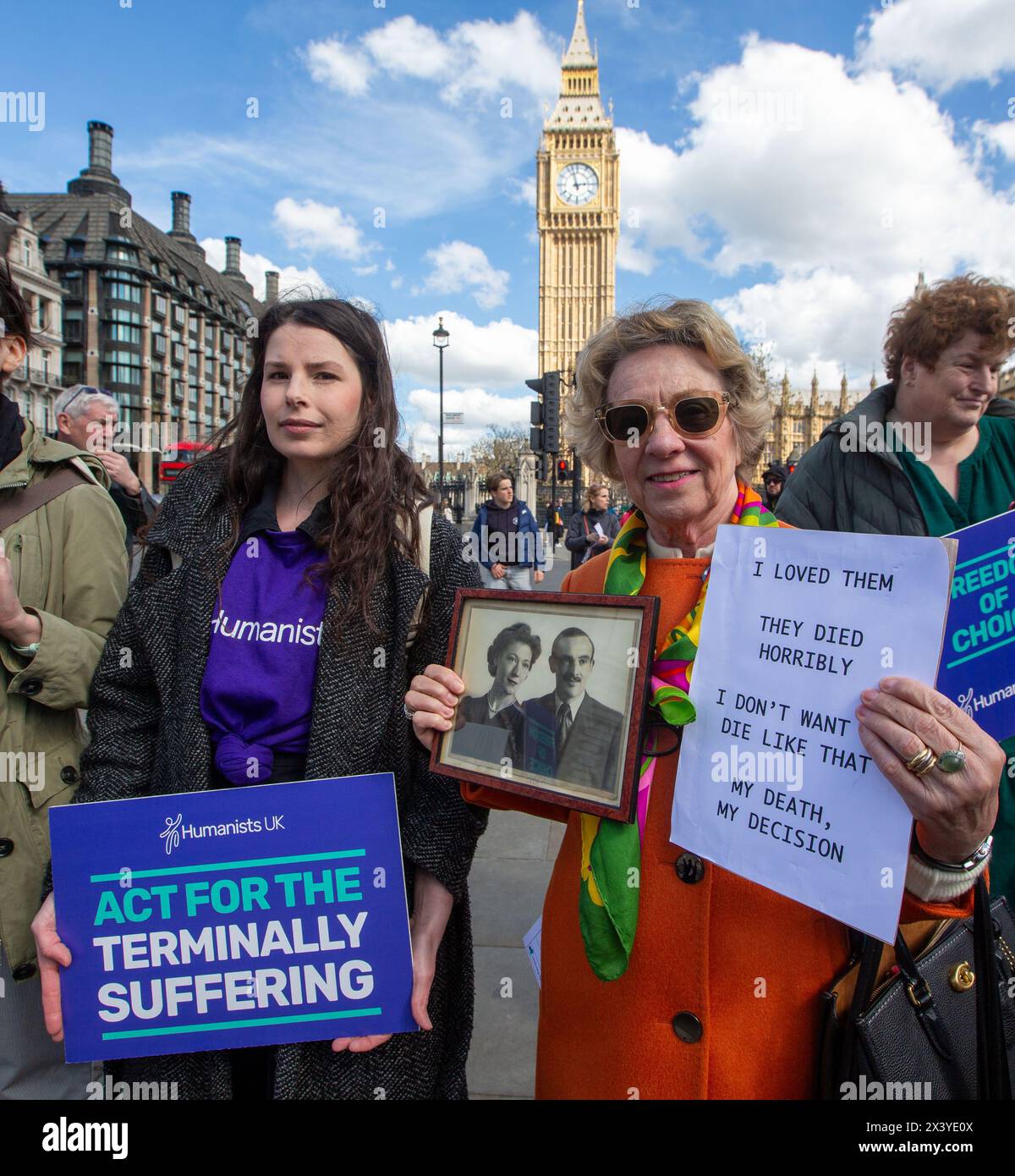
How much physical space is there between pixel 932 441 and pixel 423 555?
1.58 metres

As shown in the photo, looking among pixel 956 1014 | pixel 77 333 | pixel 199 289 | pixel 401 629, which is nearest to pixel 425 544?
pixel 401 629

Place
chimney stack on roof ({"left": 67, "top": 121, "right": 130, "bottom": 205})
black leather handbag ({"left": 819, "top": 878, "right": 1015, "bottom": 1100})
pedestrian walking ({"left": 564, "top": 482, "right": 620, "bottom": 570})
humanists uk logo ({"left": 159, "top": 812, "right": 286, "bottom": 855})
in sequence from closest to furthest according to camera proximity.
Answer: black leather handbag ({"left": 819, "top": 878, "right": 1015, "bottom": 1100}), humanists uk logo ({"left": 159, "top": 812, "right": 286, "bottom": 855}), pedestrian walking ({"left": 564, "top": 482, "right": 620, "bottom": 570}), chimney stack on roof ({"left": 67, "top": 121, "right": 130, "bottom": 205})

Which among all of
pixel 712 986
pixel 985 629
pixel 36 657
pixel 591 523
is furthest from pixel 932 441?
pixel 591 523

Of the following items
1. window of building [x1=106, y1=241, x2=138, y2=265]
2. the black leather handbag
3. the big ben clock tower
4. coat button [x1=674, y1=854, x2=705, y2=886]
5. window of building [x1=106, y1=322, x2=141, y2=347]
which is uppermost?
the big ben clock tower

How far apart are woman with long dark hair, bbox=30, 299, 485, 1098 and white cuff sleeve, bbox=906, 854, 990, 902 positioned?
0.83 m

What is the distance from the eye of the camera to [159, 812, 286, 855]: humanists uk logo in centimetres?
143

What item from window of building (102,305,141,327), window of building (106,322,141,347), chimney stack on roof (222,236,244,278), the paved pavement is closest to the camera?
the paved pavement

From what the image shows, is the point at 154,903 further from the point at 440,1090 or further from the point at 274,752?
the point at 440,1090

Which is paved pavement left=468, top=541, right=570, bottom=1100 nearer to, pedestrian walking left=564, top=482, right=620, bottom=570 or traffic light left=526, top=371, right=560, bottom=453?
pedestrian walking left=564, top=482, right=620, bottom=570

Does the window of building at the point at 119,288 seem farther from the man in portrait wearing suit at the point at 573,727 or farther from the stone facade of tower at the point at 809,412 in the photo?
the man in portrait wearing suit at the point at 573,727

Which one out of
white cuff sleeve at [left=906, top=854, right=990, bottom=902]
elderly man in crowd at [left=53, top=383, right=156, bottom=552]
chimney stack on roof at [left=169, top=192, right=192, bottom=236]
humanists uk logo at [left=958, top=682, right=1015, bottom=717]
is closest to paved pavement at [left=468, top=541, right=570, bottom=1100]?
white cuff sleeve at [left=906, top=854, right=990, bottom=902]

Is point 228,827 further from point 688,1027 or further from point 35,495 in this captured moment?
point 35,495

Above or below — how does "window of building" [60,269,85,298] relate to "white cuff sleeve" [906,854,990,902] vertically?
above

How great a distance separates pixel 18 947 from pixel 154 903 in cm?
58
